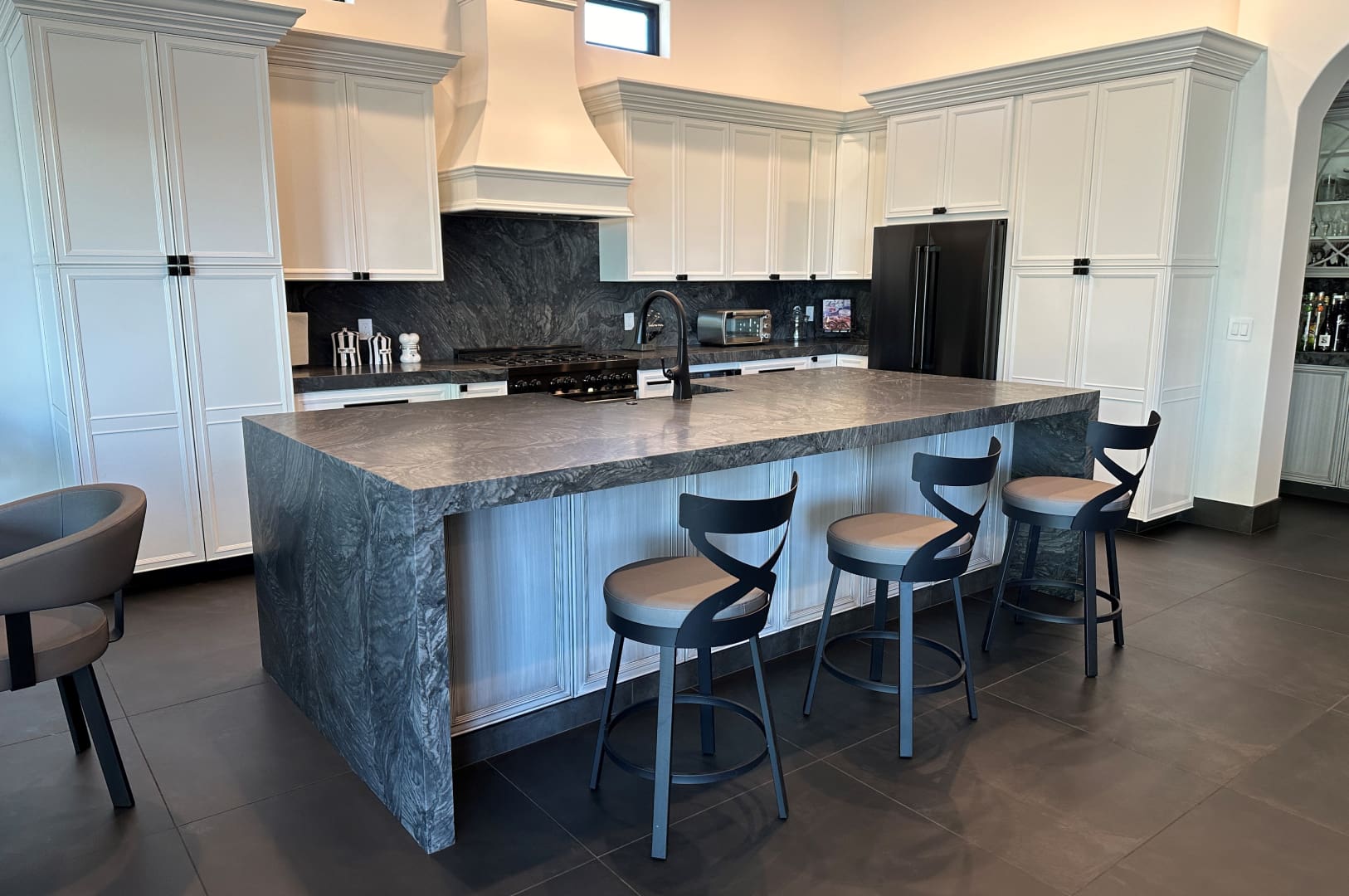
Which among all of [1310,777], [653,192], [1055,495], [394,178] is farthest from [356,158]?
[1310,777]

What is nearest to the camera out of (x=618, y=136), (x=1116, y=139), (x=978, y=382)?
(x=978, y=382)

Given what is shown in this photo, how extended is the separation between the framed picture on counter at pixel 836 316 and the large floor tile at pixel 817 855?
524 cm

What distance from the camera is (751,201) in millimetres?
6312

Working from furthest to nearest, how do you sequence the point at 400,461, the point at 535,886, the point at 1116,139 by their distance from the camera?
the point at 1116,139 → the point at 400,461 → the point at 535,886

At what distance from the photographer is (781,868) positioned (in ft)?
7.02

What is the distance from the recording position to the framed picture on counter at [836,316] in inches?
284

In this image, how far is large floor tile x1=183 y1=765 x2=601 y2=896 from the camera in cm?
210

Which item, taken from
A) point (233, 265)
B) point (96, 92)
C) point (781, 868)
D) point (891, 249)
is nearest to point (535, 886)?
point (781, 868)

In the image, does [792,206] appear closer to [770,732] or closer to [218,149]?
[218,149]

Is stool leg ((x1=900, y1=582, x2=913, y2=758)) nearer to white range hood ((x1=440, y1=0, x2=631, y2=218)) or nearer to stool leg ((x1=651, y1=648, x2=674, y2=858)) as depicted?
stool leg ((x1=651, y1=648, x2=674, y2=858))

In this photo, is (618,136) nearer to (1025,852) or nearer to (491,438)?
(491,438)

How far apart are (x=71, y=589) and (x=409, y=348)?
311 cm

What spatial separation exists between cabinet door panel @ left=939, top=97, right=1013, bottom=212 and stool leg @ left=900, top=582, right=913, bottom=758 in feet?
12.3

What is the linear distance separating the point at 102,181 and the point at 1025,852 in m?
4.30
